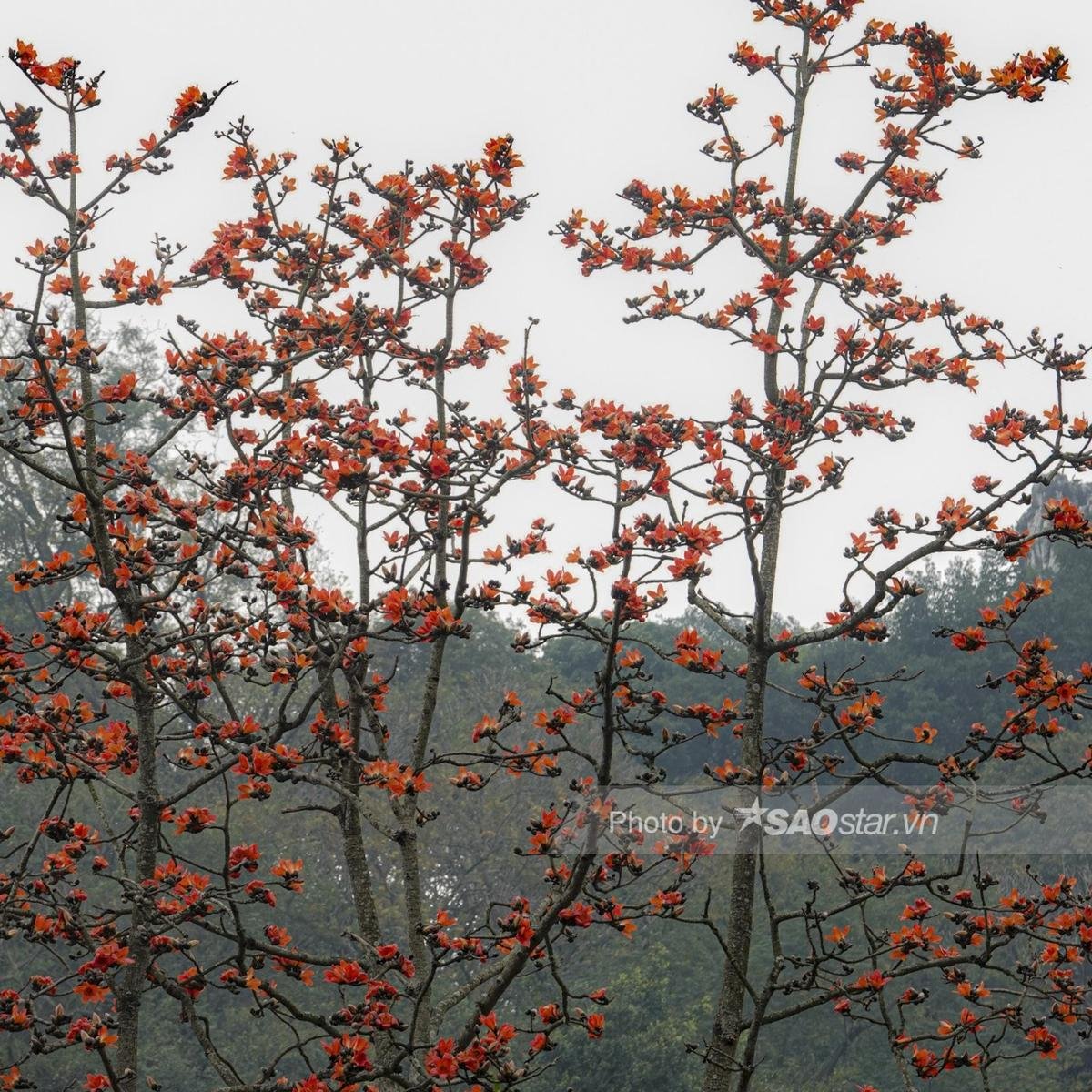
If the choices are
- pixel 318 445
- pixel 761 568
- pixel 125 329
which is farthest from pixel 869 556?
pixel 125 329

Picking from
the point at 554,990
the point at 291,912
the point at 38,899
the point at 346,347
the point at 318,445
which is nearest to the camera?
the point at 38,899

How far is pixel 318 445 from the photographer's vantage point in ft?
19.3

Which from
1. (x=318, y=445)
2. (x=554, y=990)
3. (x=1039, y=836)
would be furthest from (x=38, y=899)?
(x=1039, y=836)

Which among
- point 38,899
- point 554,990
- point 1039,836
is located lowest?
point 554,990

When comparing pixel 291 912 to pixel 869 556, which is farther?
pixel 291 912

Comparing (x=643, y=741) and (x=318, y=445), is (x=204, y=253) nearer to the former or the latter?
(x=318, y=445)

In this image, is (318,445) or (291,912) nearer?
(318,445)

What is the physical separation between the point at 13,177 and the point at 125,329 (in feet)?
95.4

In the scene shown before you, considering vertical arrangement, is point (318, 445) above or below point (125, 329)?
below

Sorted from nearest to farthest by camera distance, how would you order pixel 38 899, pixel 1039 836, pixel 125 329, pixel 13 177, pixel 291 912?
pixel 38 899, pixel 13 177, pixel 291 912, pixel 1039 836, pixel 125 329

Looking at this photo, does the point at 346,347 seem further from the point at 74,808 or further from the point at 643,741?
the point at 643,741

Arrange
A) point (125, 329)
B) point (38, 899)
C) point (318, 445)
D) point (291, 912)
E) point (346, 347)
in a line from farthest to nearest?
point (125, 329), point (291, 912), point (346, 347), point (318, 445), point (38, 899)

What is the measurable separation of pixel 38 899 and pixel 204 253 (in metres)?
2.97

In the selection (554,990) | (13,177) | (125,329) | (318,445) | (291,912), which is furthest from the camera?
(125,329)
